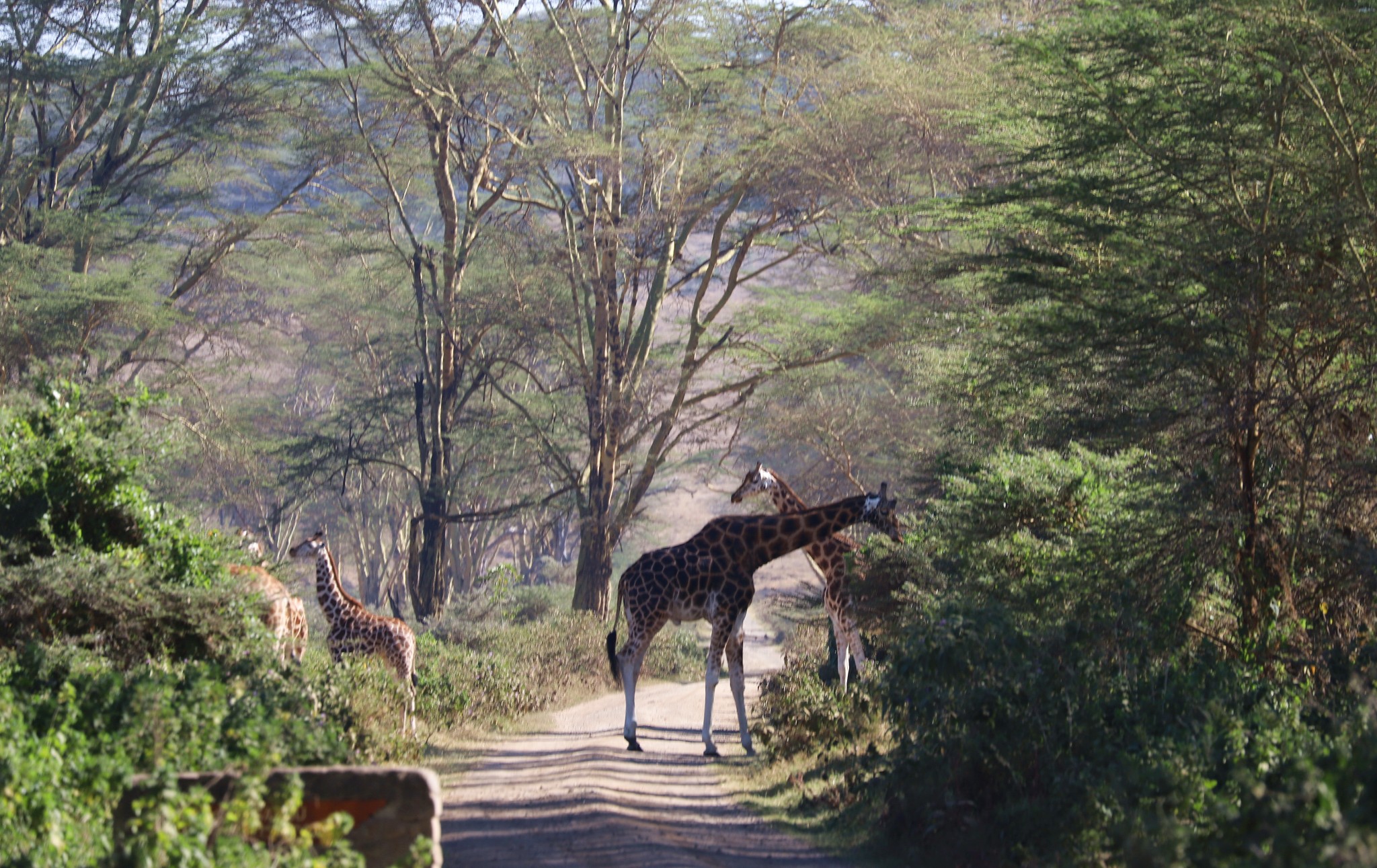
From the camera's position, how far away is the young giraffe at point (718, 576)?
12617mm

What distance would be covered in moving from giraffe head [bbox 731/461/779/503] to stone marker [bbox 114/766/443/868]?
35.2 ft

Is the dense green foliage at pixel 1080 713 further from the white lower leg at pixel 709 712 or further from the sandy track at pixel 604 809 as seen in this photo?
the sandy track at pixel 604 809

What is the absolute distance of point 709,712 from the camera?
11898 mm

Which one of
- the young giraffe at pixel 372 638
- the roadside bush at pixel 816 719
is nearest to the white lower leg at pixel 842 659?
the roadside bush at pixel 816 719

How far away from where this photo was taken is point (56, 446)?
9.61m

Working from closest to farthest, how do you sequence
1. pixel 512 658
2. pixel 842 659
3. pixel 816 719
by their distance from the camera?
pixel 816 719 → pixel 842 659 → pixel 512 658

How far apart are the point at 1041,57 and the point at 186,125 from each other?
17346 millimetres

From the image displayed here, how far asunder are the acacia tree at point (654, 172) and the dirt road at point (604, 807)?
9392 mm

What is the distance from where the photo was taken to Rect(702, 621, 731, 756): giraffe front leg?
1177 cm

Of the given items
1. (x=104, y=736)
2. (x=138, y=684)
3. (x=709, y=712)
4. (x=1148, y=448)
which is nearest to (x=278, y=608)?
(x=709, y=712)

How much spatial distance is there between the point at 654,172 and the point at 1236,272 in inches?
584

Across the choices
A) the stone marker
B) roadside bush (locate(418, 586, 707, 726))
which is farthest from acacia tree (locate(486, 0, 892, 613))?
the stone marker

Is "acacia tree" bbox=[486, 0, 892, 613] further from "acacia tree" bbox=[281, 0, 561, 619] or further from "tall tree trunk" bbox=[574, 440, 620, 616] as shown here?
"acacia tree" bbox=[281, 0, 561, 619]

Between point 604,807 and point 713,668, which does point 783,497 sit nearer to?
point 713,668
